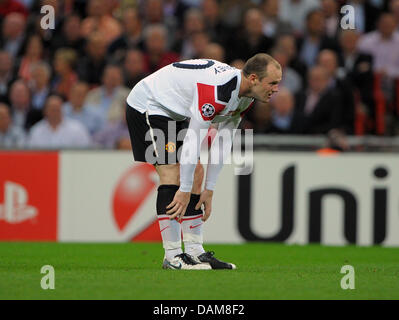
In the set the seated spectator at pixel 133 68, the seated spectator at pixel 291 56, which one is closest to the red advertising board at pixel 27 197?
the seated spectator at pixel 133 68

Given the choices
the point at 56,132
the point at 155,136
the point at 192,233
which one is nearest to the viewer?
the point at 155,136

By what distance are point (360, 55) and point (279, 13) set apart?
188 cm

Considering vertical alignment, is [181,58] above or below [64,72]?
above

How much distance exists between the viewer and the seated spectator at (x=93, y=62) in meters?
14.6

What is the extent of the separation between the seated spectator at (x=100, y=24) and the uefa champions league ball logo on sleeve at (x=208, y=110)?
26.5 ft

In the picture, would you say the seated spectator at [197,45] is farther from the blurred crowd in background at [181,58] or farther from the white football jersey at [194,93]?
the white football jersey at [194,93]

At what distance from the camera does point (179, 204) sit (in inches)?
299

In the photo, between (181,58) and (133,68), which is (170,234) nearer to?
(133,68)

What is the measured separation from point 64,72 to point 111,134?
5.65 ft

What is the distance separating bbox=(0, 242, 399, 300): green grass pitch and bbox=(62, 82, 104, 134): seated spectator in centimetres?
326

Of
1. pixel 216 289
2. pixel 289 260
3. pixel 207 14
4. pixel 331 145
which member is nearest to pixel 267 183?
pixel 331 145

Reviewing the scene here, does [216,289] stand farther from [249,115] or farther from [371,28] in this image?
[371,28]

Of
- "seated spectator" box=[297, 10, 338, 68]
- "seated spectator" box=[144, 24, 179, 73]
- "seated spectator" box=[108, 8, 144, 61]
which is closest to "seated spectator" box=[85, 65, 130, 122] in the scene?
"seated spectator" box=[144, 24, 179, 73]

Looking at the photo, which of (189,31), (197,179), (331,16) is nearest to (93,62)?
(189,31)
